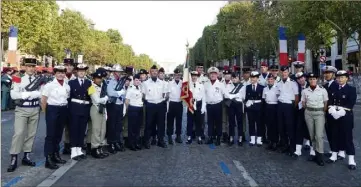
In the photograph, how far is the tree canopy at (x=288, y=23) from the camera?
27734 millimetres

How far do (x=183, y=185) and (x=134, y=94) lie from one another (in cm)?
411

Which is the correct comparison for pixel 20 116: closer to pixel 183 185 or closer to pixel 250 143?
pixel 183 185

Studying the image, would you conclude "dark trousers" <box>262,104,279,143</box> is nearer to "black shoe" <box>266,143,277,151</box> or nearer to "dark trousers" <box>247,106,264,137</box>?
"black shoe" <box>266,143,277,151</box>

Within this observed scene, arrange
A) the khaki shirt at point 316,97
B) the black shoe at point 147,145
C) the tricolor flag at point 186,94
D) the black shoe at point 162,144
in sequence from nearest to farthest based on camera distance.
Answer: the khaki shirt at point 316,97 → the black shoe at point 147,145 → the black shoe at point 162,144 → the tricolor flag at point 186,94

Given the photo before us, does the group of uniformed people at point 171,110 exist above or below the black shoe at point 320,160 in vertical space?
above

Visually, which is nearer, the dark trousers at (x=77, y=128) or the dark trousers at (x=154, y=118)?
the dark trousers at (x=77, y=128)

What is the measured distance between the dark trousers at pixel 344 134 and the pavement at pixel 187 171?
1.21 feet

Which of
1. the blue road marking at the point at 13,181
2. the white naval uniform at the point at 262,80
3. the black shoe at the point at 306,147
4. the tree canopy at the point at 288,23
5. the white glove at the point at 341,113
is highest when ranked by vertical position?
the tree canopy at the point at 288,23

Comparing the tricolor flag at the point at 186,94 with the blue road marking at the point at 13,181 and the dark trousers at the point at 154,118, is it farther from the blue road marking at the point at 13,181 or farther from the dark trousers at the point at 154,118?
the blue road marking at the point at 13,181

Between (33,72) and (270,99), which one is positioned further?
(270,99)

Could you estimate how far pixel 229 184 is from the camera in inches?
273

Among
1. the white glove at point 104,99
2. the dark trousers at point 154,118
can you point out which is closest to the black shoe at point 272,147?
the dark trousers at point 154,118

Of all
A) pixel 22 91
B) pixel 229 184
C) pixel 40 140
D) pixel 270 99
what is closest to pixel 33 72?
pixel 22 91

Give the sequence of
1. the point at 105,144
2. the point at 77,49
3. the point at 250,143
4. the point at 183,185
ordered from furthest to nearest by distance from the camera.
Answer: the point at 77,49
the point at 250,143
the point at 105,144
the point at 183,185
